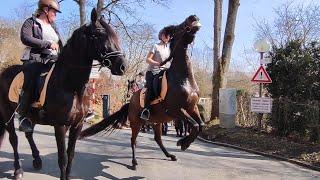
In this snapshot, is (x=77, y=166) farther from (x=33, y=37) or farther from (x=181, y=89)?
(x=33, y=37)

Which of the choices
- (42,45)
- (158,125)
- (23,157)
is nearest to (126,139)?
(158,125)

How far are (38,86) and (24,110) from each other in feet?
1.35

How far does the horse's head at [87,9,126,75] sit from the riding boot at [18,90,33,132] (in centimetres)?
128

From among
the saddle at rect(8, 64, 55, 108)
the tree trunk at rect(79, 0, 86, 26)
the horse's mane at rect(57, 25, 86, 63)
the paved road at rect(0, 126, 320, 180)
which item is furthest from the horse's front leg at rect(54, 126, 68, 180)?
the tree trunk at rect(79, 0, 86, 26)

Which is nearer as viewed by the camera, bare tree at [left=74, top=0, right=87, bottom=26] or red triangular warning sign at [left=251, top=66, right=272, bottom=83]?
red triangular warning sign at [left=251, top=66, right=272, bottom=83]

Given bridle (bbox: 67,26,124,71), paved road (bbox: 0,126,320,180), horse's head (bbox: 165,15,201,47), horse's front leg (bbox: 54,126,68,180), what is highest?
horse's head (bbox: 165,15,201,47)

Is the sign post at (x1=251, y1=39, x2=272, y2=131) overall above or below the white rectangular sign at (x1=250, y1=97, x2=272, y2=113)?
above

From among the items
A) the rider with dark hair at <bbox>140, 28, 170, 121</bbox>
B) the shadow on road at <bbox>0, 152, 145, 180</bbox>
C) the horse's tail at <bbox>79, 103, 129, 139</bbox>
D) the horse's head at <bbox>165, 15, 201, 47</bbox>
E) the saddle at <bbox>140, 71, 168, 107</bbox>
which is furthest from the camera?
the horse's tail at <bbox>79, 103, 129, 139</bbox>

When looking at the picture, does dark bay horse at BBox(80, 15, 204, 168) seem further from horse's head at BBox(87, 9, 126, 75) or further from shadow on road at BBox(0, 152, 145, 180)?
horse's head at BBox(87, 9, 126, 75)

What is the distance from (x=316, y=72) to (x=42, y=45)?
9119 mm

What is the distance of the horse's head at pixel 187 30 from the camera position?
8328mm

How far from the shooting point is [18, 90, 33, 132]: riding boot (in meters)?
6.63

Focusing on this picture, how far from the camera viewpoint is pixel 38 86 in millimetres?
6621

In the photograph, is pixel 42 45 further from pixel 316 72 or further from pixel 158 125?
pixel 316 72
